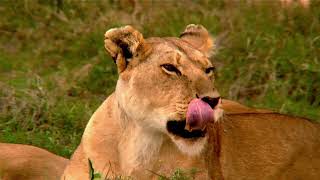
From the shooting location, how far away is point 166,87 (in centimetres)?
458

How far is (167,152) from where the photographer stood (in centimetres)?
482

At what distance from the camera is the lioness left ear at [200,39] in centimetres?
517

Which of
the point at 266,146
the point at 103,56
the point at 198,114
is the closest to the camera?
the point at 198,114

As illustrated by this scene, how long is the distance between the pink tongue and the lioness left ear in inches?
25.8

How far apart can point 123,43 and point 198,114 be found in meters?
0.57

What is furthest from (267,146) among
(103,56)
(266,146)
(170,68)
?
(103,56)

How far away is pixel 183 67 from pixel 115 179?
25.5 inches

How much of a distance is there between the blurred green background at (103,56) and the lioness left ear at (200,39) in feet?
4.95

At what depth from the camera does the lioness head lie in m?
4.51

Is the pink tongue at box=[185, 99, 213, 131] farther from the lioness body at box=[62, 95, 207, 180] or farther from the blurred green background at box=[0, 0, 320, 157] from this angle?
the blurred green background at box=[0, 0, 320, 157]

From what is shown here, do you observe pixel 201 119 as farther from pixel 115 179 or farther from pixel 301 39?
pixel 301 39

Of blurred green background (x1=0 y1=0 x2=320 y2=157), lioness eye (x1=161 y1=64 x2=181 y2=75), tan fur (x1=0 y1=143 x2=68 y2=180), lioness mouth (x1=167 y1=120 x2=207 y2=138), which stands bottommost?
tan fur (x1=0 y1=143 x2=68 y2=180)

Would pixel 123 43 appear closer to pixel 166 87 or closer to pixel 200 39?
pixel 166 87

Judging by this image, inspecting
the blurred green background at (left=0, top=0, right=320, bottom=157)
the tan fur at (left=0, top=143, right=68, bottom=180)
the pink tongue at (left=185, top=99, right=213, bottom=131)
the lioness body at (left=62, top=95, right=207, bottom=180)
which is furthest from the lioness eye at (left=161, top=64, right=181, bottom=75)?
the blurred green background at (left=0, top=0, right=320, bottom=157)
